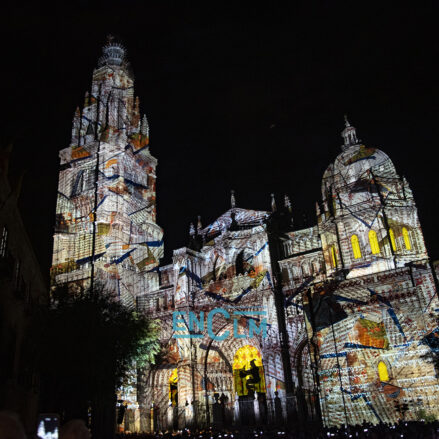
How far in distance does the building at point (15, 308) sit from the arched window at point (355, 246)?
79.8ft

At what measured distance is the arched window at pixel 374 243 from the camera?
3541cm

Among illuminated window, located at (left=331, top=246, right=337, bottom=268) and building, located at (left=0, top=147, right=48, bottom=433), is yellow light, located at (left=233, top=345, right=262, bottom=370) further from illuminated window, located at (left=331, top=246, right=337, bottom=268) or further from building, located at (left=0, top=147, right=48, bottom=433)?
building, located at (left=0, top=147, right=48, bottom=433)

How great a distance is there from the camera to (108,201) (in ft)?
152

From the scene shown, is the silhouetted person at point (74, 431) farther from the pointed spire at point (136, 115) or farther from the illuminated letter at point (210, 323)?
the pointed spire at point (136, 115)

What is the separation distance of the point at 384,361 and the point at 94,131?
38.7m

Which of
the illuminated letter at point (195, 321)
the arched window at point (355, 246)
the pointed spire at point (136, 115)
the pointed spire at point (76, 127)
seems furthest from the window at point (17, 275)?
the pointed spire at point (136, 115)

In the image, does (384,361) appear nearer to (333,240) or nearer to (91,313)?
(333,240)

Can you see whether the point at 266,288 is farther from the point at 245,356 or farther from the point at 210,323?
the point at 245,356

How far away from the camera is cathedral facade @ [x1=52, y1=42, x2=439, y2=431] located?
3097 cm

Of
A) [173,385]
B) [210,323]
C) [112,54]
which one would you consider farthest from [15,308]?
[112,54]

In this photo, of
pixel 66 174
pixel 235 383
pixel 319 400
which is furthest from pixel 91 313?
pixel 66 174

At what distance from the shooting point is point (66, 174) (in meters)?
50.3

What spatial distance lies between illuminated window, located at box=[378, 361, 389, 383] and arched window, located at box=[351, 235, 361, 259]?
8.62 m

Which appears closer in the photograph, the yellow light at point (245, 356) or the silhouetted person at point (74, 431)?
the silhouetted person at point (74, 431)
